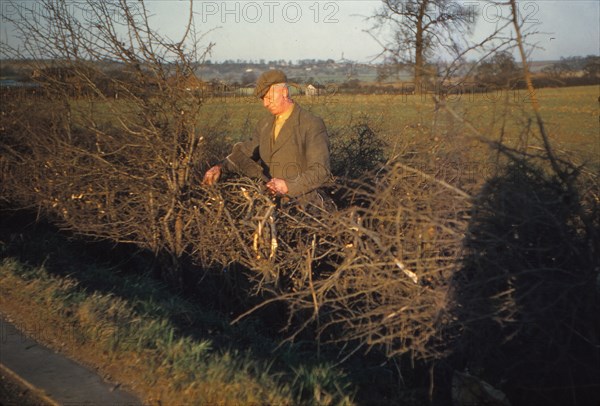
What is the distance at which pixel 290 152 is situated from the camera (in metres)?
5.83

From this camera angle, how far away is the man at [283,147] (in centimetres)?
550

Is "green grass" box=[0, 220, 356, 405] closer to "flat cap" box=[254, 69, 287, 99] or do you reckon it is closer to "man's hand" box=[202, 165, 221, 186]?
"man's hand" box=[202, 165, 221, 186]

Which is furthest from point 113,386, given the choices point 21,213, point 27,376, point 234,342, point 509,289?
point 21,213

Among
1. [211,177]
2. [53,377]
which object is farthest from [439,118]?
[53,377]

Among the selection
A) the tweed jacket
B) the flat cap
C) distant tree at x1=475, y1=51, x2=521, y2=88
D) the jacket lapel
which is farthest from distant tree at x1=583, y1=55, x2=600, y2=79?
the flat cap

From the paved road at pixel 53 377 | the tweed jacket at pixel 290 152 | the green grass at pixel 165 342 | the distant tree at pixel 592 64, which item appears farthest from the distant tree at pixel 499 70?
the paved road at pixel 53 377

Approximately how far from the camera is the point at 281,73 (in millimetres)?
5770

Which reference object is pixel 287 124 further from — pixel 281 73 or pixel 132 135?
pixel 132 135

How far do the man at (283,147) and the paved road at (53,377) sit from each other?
2.05 meters

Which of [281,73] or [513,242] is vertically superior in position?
[281,73]

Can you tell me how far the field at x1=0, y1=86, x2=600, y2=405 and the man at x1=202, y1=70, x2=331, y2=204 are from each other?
213mm

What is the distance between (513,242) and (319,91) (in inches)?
180

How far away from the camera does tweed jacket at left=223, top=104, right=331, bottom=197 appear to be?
5.47 m

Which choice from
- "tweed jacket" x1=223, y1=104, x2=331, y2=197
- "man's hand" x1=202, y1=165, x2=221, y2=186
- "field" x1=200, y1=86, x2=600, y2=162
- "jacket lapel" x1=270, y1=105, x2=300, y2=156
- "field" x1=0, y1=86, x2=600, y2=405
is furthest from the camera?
"jacket lapel" x1=270, y1=105, x2=300, y2=156
